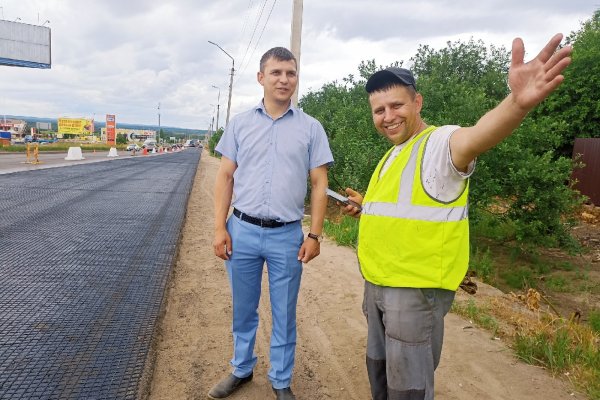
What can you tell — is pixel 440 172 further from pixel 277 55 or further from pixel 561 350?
pixel 561 350

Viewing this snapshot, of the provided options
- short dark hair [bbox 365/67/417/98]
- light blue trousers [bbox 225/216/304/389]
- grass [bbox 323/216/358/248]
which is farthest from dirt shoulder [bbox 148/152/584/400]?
grass [bbox 323/216/358/248]

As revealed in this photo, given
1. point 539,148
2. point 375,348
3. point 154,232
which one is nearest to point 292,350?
point 375,348

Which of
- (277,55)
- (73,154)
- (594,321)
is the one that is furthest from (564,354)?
(73,154)

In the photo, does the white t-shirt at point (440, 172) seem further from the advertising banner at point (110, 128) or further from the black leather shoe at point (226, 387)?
the advertising banner at point (110, 128)

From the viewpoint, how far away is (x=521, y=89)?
53.9 inches

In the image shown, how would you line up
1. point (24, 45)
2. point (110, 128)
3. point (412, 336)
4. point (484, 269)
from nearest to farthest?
point (412, 336), point (484, 269), point (24, 45), point (110, 128)

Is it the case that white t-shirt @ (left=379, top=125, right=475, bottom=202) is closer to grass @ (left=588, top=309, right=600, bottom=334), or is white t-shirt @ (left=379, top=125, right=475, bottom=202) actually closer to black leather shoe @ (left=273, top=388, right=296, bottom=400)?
black leather shoe @ (left=273, top=388, right=296, bottom=400)

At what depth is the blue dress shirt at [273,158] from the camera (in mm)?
2451

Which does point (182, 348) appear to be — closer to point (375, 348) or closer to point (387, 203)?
point (375, 348)

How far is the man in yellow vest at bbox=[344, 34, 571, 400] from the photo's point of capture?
167 centimetres

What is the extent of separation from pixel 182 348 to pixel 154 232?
12.1 ft

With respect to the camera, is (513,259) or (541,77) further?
(513,259)

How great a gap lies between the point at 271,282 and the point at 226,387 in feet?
2.36

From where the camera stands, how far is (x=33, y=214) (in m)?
7.12
